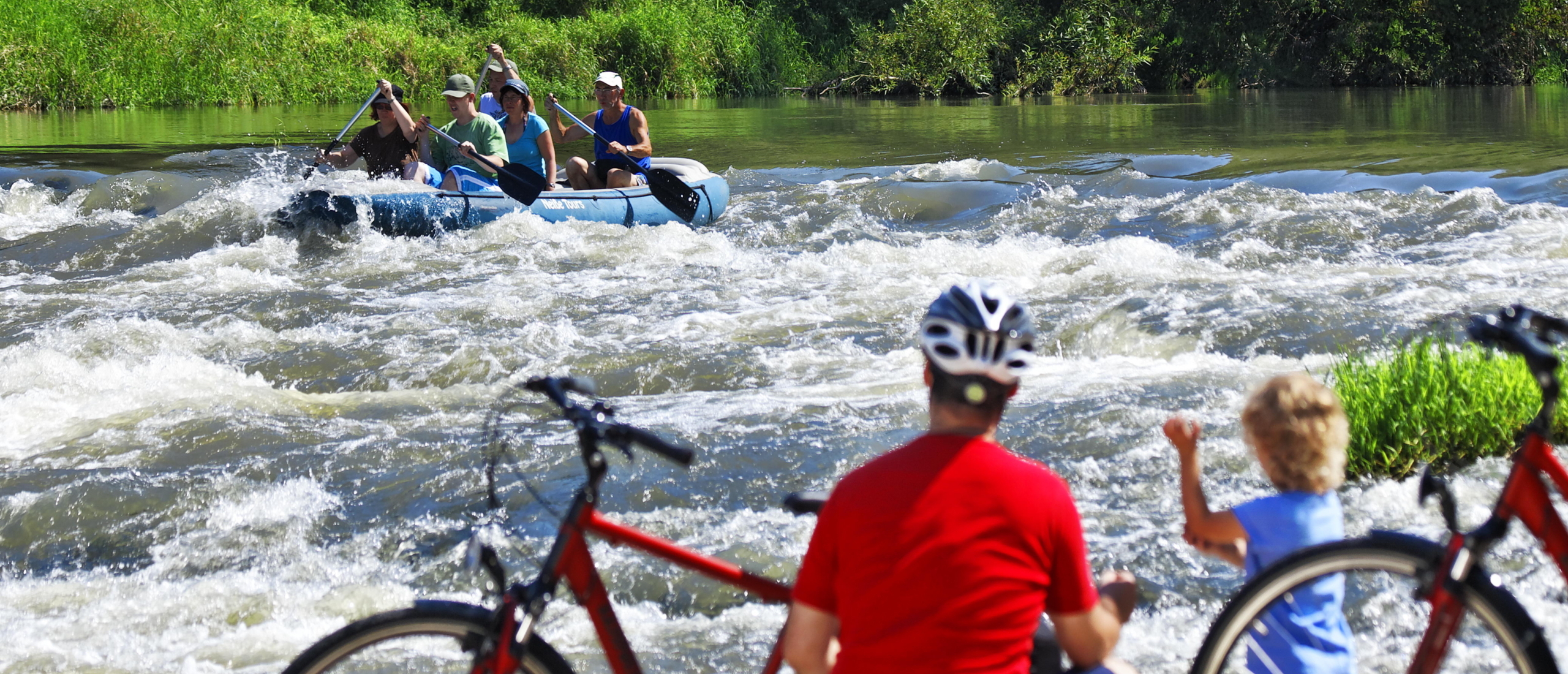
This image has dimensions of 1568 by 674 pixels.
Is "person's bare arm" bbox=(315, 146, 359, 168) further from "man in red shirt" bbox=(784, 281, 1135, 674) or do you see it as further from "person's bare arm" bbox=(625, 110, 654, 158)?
"man in red shirt" bbox=(784, 281, 1135, 674)

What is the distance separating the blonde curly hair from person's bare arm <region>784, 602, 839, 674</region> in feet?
2.83

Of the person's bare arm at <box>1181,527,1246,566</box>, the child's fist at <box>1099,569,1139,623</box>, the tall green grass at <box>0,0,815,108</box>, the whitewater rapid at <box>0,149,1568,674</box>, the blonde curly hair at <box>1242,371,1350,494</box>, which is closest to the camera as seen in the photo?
the child's fist at <box>1099,569,1139,623</box>

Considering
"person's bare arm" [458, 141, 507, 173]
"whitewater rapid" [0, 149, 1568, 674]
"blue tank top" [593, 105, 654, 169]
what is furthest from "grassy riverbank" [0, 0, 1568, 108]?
"person's bare arm" [458, 141, 507, 173]

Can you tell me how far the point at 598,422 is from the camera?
2096mm

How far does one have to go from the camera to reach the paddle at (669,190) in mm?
11273

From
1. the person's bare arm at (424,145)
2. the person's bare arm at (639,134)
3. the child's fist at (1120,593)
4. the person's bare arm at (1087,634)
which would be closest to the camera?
the person's bare arm at (1087,634)

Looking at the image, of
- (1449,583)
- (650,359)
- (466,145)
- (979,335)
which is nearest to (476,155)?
(466,145)

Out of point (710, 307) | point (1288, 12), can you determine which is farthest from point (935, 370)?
point (1288, 12)

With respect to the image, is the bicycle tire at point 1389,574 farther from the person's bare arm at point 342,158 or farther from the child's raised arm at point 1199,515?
the person's bare arm at point 342,158

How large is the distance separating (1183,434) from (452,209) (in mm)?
8771

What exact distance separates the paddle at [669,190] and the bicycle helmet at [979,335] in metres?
9.42

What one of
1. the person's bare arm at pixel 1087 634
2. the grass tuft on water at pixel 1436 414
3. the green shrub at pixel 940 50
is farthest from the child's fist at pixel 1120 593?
the green shrub at pixel 940 50

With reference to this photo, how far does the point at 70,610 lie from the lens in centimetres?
392

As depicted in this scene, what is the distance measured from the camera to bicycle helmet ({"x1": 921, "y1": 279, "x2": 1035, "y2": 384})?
6.40 feet
